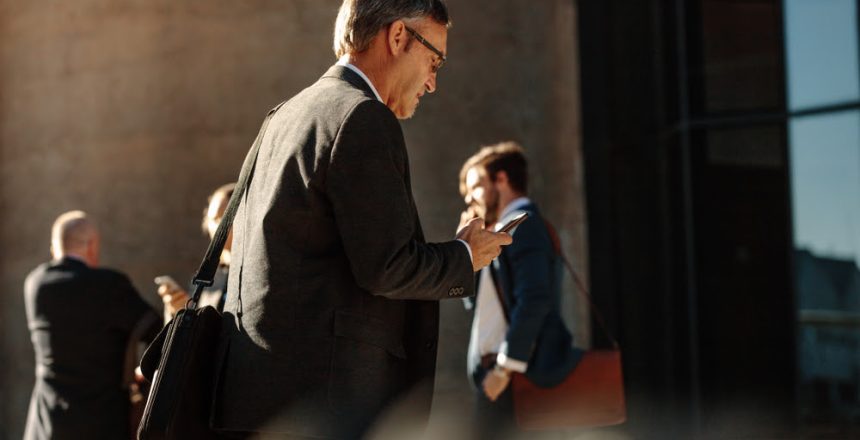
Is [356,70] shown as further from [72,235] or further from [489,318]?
[72,235]

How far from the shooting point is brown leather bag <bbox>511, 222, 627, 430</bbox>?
5.11m

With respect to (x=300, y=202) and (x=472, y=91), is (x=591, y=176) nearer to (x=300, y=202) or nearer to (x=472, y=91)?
(x=472, y=91)

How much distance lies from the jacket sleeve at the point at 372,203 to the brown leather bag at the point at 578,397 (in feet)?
8.15

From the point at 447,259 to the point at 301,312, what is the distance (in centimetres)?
36

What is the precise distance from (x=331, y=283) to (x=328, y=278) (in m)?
0.01

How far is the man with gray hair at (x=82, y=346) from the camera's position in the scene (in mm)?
6113

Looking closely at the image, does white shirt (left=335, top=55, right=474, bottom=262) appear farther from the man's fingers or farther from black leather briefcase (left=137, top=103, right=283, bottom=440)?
black leather briefcase (left=137, top=103, right=283, bottom=440)

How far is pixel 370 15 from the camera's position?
2.94 metres

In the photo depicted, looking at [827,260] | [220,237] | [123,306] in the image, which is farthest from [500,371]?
[827,260]

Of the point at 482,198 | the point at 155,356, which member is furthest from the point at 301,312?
the point at 482,198

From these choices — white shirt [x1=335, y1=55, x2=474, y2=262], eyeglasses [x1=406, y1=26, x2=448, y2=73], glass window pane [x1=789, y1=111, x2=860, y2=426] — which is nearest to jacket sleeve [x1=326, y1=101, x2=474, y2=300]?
white shirt [x1=335, y1=55, x2=474, y2=262]

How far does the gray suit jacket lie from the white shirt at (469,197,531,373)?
8.03ft

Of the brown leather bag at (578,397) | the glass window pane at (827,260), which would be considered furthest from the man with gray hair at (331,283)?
the glass window pane at (827,260)

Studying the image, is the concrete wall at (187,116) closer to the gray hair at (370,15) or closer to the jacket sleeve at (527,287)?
the jacket sleeve at (527,287)
